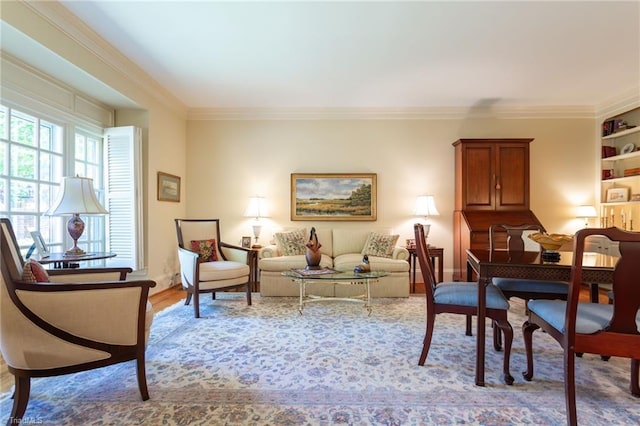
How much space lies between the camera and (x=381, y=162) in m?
5.05

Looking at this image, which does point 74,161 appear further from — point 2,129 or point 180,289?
point 180,289

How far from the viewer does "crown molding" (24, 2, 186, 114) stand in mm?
2527

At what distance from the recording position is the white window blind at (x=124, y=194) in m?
3.89

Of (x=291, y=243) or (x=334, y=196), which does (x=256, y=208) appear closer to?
(x=291, y=243)

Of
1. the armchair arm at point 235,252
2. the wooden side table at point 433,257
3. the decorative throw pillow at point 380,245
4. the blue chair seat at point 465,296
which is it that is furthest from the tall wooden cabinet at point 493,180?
the armchair arm at point 235,252

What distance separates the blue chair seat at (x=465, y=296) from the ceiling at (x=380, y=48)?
220 centimetres

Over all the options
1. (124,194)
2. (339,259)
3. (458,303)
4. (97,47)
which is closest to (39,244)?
(124,194)

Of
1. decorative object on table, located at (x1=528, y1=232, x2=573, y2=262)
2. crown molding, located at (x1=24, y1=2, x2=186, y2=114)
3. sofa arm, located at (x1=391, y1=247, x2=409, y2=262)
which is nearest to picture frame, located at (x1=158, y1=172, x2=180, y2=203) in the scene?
crown molding, located at (x1=24, y1=2, x2=186, y2=114)

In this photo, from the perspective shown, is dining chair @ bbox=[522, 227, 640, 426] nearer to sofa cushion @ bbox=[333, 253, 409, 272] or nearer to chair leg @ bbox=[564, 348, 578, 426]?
chair leg @ bbox=[564, 348, 578, 426]

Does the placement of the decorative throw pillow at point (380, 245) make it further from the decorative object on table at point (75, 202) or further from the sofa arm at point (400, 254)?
the decorative object on table at point (75, 202)

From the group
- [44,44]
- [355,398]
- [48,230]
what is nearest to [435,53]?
[355,398]

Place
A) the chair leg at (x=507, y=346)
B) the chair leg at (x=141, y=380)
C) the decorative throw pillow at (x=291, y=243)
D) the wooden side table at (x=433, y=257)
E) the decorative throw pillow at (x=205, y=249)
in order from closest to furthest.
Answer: the chair leg at (x=141, y=380)
the chair leg at (x=507, y=346)
the decorative throw pillow at (x=205, y=249)
the wooden side table at (x=433, y=257)
the decorative throw pillow at (x=291, y=243)

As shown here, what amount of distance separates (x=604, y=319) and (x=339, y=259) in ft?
9.55

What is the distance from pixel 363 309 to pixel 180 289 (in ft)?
8.30
